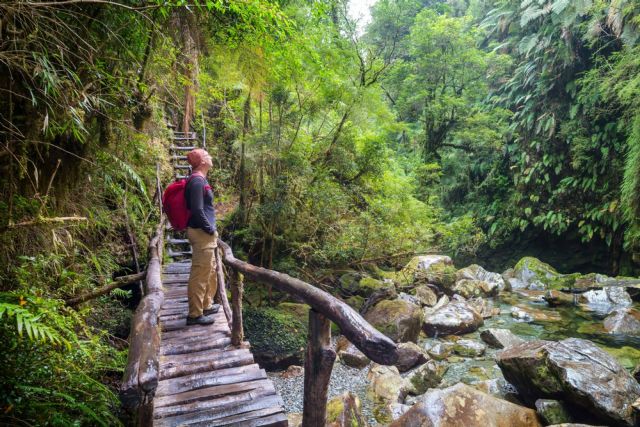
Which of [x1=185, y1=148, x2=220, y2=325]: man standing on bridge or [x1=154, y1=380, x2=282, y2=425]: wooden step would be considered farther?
[x1=185, y1=148, x2=220, y2=325]: man standing on bridge

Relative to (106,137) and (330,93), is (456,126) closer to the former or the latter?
(330,93)

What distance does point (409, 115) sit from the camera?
18125 millimetres

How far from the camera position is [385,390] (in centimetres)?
596

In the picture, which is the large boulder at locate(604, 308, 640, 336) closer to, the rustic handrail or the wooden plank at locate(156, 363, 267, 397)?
the wooden plank at locate(156, 363, 267, 397)

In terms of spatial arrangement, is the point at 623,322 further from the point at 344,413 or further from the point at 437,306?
the point at 344,413

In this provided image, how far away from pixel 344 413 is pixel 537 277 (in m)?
11.8

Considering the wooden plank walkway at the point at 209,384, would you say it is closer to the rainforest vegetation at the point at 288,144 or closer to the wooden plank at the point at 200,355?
the wooden plank at the point at 200,355

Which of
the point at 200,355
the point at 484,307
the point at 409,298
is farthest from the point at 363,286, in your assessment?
the point at 200,355

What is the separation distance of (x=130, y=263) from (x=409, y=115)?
1562cm

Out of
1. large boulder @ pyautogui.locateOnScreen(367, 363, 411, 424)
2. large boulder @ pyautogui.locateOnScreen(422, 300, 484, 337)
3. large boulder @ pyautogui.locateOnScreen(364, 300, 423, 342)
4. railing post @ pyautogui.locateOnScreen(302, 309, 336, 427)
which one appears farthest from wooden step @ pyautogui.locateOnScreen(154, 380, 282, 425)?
large boulder @ pyautogui.locateOnScreen(422, 300, 484, 337)

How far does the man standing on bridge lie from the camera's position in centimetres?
372

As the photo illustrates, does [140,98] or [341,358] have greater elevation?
[140,98]

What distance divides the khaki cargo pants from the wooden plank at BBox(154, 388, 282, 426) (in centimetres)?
147

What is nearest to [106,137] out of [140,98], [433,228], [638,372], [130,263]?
[140,98]
